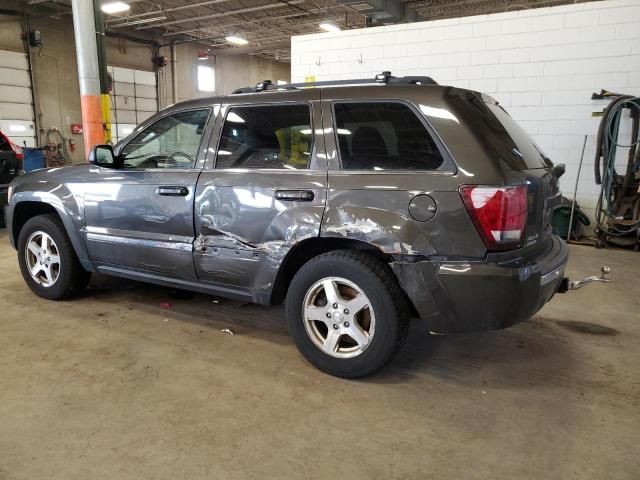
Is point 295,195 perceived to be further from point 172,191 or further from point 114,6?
point 114,6

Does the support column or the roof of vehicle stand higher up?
the support column

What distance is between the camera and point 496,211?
2.31 meters

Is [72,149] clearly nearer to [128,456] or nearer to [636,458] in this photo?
[128,456]

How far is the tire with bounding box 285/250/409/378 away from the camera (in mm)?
2574

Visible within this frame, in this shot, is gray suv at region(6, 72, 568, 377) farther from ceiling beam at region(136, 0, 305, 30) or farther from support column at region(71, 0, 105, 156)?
ceiling beam at region(136, 0, 305, 30)

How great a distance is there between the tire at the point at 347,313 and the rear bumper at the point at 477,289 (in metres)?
0.13

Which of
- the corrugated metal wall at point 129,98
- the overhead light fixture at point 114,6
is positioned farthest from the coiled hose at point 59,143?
the overhead light fixture at point 114,6

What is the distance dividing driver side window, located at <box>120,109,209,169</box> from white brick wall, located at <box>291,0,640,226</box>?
17.7 feet

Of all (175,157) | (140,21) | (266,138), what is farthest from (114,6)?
(266,138)

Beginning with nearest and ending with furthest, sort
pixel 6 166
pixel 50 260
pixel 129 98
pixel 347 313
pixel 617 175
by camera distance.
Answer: pixel 347 313
pixel 50 260
pixel 617 175
pixel 6 166
pixel 129 98

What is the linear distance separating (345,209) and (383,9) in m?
8.40

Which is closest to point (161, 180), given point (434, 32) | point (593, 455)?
point (593, 455)

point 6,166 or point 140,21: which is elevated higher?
point 140,21

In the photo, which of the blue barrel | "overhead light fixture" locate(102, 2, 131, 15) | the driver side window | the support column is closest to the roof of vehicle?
the driver side window
